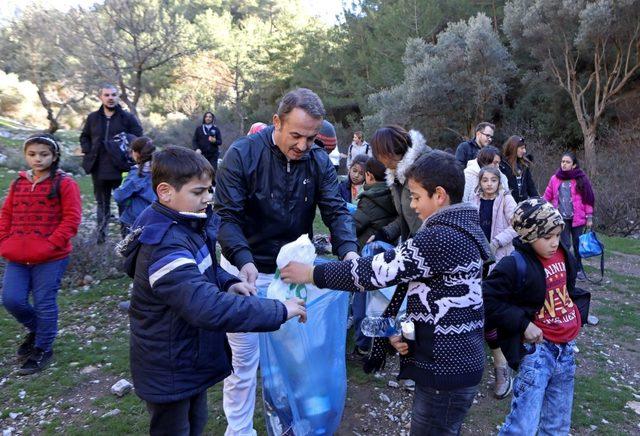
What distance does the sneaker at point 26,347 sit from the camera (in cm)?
372

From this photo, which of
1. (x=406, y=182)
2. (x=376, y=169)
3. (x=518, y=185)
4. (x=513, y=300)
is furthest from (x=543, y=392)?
(x=518, y=185)

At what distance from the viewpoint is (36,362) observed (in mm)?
3598

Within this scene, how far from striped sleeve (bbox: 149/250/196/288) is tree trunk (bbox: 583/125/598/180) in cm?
1374

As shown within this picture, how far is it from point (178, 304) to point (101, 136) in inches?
188

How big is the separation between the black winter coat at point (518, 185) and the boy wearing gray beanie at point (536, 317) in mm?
2989

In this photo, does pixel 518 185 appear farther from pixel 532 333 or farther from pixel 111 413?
pixel 111 413

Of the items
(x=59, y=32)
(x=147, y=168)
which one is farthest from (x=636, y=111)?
(x=59, y=32)

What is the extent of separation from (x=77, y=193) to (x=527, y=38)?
1702cm

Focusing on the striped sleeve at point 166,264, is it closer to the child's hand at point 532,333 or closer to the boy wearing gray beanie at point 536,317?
the boy wearing gray beanie at point 536,317

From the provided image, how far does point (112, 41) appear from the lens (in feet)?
52.7

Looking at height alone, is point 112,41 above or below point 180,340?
above

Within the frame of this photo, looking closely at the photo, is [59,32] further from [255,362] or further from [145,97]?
[255,362]

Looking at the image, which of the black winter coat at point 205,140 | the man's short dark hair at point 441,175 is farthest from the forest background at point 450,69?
the man's short dark hair at point 441,175

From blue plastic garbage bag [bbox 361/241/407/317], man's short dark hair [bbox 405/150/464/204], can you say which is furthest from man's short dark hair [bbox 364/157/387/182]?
man's short dark hair [bbox 405/150/464/204]
